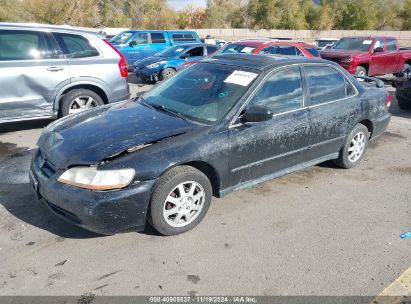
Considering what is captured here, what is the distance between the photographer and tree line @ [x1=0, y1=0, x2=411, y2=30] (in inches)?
1879

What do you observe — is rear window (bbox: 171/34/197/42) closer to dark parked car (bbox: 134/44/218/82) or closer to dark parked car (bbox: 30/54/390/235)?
dark parked car (bbox: 134/44/218/82)

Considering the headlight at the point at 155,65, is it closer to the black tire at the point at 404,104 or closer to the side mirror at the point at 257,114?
the black tire at the point at 404,104

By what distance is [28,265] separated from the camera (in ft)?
9.19

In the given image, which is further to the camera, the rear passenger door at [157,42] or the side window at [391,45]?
the rear passenger door at [157,42]

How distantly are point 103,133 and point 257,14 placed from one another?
181ft

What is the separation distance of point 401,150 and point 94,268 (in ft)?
17.3

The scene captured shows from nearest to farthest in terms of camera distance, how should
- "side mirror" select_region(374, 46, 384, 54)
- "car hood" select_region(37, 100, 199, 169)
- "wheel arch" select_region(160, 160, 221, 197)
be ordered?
1. "car hood" select_region(37, 100, 199, 169)
2. "wheel arch" select_region(160, 160, 221, 197)
3. "side mirror" select_region(374, 46, 384, 54)

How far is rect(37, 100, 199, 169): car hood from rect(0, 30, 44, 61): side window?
2.59m

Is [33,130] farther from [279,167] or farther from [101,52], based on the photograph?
[279,167]

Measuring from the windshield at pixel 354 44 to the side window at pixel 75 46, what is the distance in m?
10.1

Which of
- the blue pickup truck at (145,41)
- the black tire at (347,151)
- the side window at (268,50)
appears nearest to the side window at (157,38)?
the blue pickup truck at (145,41)

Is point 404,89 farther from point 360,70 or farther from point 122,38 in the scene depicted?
point 122,38

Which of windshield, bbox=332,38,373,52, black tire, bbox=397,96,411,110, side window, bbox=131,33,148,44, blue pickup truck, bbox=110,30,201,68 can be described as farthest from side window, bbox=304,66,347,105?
side window, bbox=131,33,148,44

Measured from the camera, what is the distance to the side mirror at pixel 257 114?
3291 millimetres
